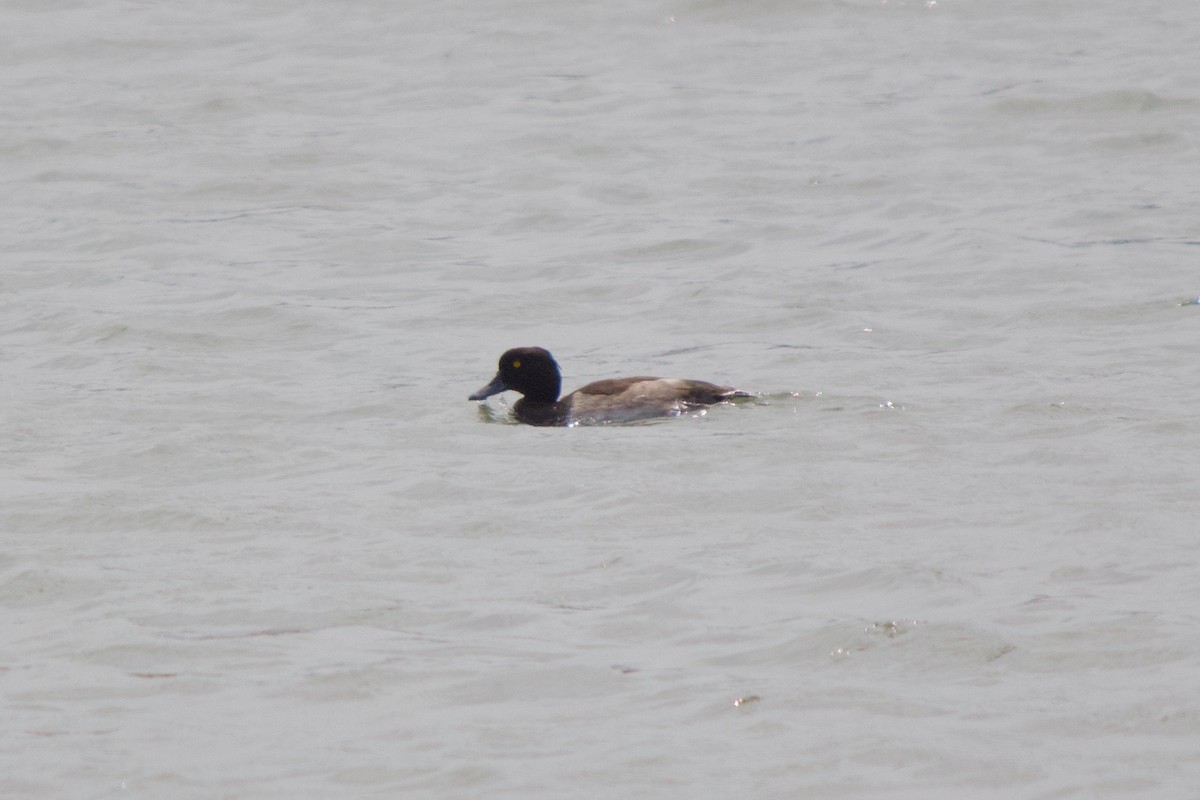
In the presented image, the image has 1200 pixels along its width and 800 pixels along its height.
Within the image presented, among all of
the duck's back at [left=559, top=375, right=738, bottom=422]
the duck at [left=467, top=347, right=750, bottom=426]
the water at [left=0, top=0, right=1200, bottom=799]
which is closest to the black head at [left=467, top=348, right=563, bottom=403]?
the duck at [left=467, top=347, right=750, bottom=426]

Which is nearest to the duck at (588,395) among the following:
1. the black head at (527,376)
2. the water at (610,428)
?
the black head at (527,376)

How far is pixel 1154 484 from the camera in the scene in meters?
9.33

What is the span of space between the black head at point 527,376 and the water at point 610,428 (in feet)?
0.63

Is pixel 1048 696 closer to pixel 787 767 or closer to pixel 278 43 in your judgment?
pixel 787 767

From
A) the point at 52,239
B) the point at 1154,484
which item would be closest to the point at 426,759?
the point at 1154,484

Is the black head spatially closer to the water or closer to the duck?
the duck

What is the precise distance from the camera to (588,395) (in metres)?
11.6

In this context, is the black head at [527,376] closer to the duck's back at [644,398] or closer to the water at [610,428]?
the water at [610,428]

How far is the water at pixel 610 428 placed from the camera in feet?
21.8

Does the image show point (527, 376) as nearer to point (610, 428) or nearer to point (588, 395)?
point (588, 395)

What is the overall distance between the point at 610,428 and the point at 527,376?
2.33ft

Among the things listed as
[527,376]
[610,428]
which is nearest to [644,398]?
[610,428]

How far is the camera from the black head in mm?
11695

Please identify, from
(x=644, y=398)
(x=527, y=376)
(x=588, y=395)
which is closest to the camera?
(x=644, y=398)
